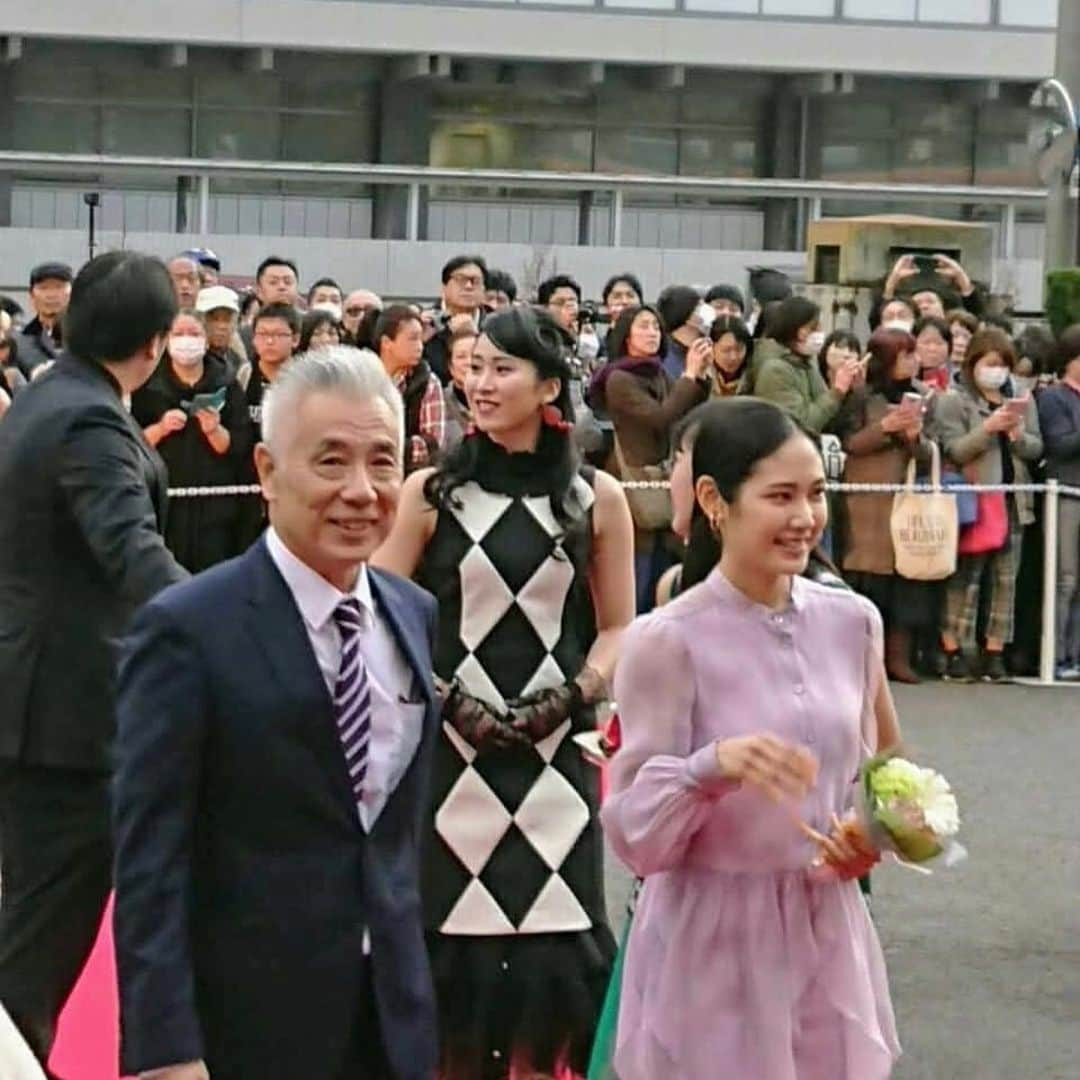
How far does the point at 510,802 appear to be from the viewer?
6.71 metres

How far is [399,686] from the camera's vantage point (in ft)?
14.8

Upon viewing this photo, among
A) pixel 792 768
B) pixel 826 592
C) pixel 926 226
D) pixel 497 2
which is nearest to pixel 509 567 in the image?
pixel 826 592

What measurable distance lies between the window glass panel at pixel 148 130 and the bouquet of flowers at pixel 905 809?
3476 centimetres

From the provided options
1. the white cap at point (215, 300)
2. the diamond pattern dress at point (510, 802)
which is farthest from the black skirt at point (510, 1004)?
the white cap at point (215, 300)

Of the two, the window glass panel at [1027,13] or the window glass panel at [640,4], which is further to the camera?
the window glass panel at [1027,13]

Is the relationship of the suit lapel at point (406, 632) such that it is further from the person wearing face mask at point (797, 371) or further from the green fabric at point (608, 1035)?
the person wearing face mask at point (797, 371)

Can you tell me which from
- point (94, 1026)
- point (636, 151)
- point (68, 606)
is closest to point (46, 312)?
→ point (68, 606)

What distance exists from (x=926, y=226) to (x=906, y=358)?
6800mm

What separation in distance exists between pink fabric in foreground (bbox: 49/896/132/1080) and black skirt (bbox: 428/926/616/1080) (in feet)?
5.29

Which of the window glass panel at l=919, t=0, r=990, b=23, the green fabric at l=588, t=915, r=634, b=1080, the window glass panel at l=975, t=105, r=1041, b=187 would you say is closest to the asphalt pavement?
the green fabric at l=588, t=915, r=634, b=1080

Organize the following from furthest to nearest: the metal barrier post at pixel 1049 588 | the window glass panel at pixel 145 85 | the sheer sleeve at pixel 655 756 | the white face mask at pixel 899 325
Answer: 1. the window glass panel at pixel 145 85
2. the metal barrier post at pixel 1049 588
3. the white face mask at pixel 899 325
4. the sheer sleeve at pixel 655 756

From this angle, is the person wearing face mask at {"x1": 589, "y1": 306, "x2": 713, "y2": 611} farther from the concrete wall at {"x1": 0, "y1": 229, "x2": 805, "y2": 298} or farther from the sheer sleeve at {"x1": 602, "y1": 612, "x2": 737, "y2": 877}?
the concrete wall at {"x1": 0, "y1": 229, "x2": 805, "y2": 298}

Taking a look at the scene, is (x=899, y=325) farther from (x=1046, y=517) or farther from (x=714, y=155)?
(x=714, y=155)

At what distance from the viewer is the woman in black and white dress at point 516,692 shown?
6648mm
